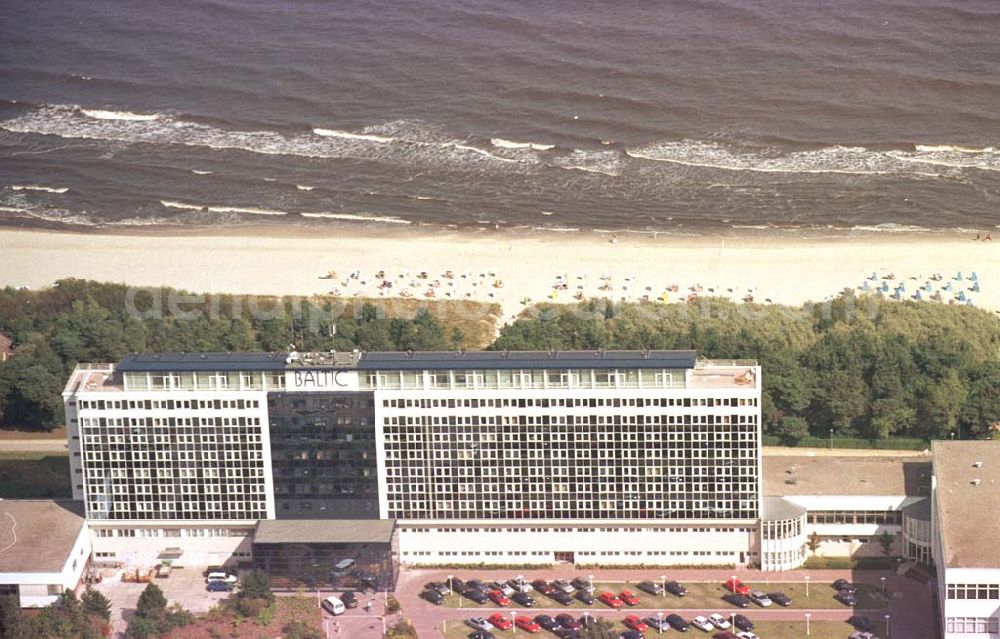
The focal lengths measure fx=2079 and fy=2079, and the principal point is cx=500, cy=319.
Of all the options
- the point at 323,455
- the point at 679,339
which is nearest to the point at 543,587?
the point at 323,455

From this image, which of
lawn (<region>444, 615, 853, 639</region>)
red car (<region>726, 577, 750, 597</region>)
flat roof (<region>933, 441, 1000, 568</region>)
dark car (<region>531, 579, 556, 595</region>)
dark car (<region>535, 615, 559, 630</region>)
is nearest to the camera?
flat roof (<region>933, 441, 1000, 568</region>)

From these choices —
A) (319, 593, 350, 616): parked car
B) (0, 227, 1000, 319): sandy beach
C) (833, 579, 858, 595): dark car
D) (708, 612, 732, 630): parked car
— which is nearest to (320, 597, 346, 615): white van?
(319, 593, 350, 616): parked car

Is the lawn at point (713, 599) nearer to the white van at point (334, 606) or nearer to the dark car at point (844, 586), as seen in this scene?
the dark car at point (844, 586)

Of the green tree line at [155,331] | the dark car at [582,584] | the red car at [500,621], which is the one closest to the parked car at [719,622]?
the dark car at [582,584]

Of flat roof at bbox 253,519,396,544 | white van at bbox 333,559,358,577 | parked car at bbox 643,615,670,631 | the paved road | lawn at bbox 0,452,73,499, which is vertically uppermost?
the paved road

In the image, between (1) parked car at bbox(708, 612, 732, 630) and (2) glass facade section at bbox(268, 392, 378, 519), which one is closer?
(1) parked car at bbox(708, 612, 732, 630)

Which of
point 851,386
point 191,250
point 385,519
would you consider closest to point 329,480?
point 385,519

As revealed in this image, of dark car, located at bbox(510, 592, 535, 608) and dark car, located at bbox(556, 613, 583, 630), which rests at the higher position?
dark car, located at bbox(510, 592, 535, 608)

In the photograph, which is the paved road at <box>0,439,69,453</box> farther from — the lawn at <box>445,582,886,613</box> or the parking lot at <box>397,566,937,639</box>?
the lawn at <box>445,582,886,613</box>

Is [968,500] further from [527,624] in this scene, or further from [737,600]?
[527,624]
